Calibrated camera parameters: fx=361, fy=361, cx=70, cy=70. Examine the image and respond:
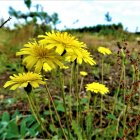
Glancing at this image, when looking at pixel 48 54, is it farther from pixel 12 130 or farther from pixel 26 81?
pixel 12 130

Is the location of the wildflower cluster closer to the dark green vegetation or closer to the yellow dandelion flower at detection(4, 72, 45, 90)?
the yellow dandelion flower at detection(4, 72, 45, 90)

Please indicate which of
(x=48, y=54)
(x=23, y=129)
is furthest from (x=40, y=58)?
(x=23, y=129)

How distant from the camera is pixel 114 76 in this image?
169 inches

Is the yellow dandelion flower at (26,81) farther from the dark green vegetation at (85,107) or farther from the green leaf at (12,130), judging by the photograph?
the green leaf at (12,130)

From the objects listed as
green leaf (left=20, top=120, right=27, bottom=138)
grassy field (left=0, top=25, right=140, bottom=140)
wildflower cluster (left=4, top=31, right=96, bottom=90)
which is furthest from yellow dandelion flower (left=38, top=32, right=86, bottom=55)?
green leaf (left=20, top=120, right=27, bottom=138)

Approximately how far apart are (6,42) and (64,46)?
5411 mm

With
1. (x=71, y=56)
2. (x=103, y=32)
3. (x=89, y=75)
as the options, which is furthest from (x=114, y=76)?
(x=103, y=32)

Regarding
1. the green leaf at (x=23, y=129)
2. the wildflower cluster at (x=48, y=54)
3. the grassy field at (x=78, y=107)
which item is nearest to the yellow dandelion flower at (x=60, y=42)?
the wildflower cluster at (x=48, y=54)

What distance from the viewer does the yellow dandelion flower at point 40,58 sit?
1.17 meters

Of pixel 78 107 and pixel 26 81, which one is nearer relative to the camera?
pixel 26 81

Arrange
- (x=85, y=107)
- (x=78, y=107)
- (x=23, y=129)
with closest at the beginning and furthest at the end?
1. (x=23, y=129)
2. (x=85, y=107)
3. (x=78, y=107)

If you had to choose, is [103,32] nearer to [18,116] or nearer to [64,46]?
[18,116]

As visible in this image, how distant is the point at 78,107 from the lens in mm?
2842

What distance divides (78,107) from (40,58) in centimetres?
168
